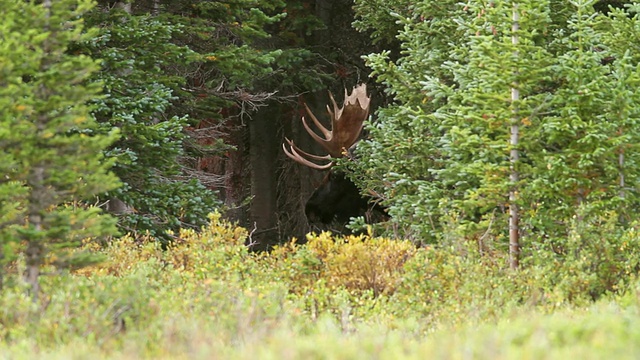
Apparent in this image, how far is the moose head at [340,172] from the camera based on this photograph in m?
18.1

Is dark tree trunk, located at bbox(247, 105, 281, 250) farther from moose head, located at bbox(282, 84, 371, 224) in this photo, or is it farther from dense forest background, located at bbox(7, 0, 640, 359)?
moose head, located at bbox(282, 84, 371, 224)

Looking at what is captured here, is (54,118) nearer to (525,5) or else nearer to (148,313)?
(148,313)

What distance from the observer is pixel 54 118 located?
883cm

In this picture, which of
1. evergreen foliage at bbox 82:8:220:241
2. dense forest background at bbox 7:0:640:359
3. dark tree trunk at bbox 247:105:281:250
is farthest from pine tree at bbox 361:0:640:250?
dark tree trunk at bbox 247:105:281:250

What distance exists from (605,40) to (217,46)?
25.5 feet

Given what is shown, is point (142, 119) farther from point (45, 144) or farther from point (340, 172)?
point (45, 144)

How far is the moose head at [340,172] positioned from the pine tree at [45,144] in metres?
9.05

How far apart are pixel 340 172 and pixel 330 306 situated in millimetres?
8269

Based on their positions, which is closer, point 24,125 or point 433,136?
point 24,125

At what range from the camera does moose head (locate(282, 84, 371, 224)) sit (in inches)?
711

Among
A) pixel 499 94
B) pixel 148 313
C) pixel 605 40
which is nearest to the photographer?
pixel 148 313

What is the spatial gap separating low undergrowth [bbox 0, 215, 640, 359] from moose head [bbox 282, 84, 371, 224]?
5.09 metres

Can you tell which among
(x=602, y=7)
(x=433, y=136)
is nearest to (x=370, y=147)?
(x=433, y=136)

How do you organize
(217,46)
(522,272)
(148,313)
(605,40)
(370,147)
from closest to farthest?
(148,313) < (522,272) < (605,40) < (370,147) < (217,46)
